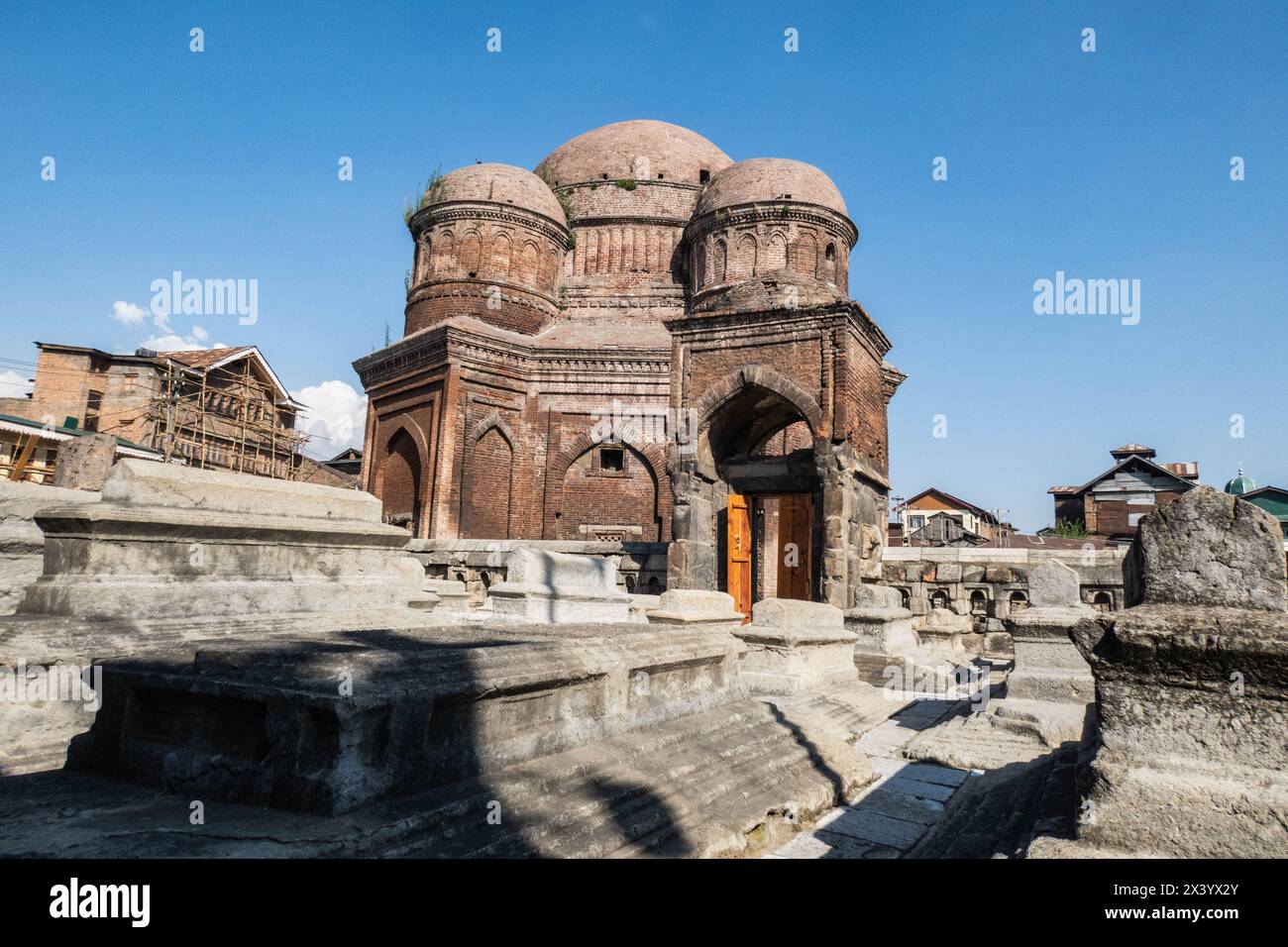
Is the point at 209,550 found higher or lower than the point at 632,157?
lower

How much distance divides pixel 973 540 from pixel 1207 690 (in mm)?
36964

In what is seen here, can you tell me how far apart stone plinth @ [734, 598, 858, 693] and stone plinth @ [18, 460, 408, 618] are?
3.66 meters

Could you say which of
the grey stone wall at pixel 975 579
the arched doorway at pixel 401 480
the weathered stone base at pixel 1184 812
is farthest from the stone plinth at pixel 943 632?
the arched doorway at pixel 401 480

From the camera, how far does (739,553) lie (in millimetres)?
14633

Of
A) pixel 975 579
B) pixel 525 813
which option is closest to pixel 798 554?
pixel 975 579

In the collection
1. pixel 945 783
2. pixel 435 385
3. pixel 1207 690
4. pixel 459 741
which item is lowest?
pixel 945 783

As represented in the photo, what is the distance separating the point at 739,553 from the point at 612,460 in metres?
7.16

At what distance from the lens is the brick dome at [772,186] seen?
20969 mm

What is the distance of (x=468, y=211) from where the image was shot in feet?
71.6

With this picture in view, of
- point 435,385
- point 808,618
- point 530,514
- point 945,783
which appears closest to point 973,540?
point 530,514

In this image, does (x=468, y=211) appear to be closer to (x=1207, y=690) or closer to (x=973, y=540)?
(x=1207, y=690)

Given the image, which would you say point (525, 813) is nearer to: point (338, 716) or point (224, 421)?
point (338, 716)

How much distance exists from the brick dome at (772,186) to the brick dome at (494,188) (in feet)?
15.6

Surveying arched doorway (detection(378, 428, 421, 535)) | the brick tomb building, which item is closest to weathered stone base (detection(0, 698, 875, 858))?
the brick tomb building
